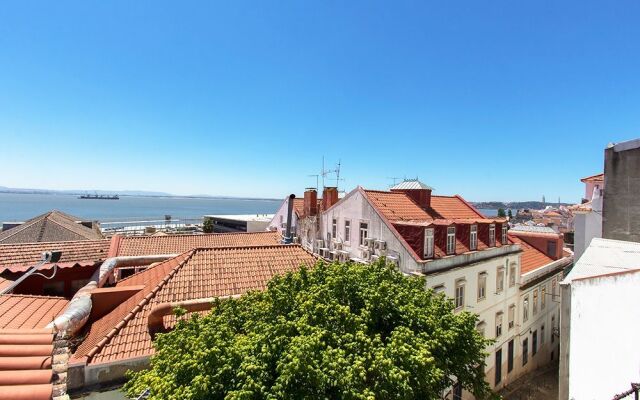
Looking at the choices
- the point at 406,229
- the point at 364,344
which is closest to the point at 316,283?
the point at 364,344

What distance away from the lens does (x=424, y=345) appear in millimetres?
7676

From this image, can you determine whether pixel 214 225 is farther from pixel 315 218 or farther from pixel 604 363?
pixel 604 363

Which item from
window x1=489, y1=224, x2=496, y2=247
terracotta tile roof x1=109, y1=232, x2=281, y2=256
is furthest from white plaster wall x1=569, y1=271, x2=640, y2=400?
terracotta tile roof x1=109, y1=232, x2=281, y2=256

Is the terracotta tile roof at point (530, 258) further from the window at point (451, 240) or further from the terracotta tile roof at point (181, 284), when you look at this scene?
the terracotta tile roof at point (181, 284)

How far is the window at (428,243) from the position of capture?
52.0 feet

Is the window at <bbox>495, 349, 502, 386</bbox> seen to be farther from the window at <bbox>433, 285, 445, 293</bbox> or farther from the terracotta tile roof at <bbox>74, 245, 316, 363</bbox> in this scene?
the terracotta tile roof at <bbox>74, 245, 316, 363</bbox>

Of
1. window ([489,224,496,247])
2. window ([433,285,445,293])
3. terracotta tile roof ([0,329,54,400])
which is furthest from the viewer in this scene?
window ([489,224,496,247])

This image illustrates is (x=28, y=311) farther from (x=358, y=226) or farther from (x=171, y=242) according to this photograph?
(x=358, y=226)

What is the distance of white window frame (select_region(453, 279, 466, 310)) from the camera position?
17.0 metres

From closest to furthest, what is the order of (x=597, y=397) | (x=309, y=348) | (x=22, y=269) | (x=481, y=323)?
(x=597, y=397)
(x=309, y=348)
(x=22, y=269)
(x=481, y=323)

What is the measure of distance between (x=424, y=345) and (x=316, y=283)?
141 inches

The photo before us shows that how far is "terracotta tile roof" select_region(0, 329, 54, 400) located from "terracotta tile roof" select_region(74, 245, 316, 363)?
14.4ft

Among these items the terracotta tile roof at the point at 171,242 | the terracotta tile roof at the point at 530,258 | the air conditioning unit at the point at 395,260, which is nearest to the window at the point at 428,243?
the air conditioning unit at the point at 395,260

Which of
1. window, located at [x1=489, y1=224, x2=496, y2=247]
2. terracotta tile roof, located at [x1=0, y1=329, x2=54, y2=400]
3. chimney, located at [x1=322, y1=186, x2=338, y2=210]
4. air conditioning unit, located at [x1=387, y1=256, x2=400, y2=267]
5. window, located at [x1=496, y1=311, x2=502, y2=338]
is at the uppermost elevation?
chimney, located at [x1=322, y1=186, x2=338, y2=210]
